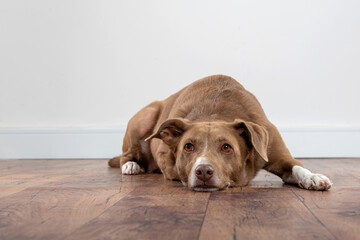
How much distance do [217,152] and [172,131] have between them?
1.60 feet

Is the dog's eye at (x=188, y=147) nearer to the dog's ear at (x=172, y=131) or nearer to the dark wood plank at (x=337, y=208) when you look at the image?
the dog's ear at (x=172, y=131)

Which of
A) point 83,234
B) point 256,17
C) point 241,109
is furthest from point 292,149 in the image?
point 83,234

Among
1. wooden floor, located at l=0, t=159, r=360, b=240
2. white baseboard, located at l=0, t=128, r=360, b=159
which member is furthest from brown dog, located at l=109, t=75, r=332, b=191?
white baseboard, located at l=0, t=128, r=360, b=159

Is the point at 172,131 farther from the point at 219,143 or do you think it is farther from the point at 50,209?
the point at 50,209

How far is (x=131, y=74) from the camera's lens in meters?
5.41

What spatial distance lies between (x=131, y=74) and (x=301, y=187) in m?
3.22

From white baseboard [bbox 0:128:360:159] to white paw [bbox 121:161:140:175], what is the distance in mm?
1585

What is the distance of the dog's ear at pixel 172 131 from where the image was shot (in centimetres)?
294

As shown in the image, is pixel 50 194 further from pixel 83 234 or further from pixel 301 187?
pixel 301 187

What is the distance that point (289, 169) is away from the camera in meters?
2.96

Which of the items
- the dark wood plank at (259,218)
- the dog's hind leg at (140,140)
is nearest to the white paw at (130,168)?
the dog's hind leg at (140,140)

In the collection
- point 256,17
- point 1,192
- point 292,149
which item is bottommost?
point 292,149

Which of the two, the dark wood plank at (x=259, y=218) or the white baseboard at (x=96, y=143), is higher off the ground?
the dark wood plank at (x=259, y=218)

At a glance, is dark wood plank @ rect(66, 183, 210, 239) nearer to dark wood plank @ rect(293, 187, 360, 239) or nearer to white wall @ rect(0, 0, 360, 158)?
dark wood plank @ rect(293, 187, 360, 239)
